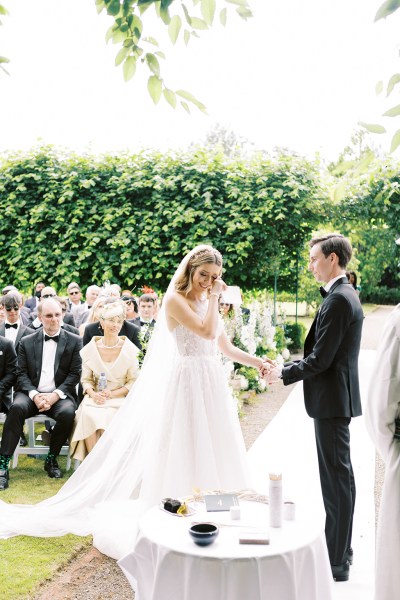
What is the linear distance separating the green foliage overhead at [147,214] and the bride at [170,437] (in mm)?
7039

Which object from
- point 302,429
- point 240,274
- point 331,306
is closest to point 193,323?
point 331,306

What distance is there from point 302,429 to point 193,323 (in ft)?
13.6

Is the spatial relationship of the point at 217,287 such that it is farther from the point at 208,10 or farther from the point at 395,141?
the point at 395,141

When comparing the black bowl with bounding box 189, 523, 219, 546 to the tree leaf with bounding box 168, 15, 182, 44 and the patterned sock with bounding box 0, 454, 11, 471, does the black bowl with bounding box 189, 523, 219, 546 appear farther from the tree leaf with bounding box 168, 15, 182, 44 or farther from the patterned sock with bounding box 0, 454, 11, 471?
the patterned sock with bounding box 0, 454, 11, 471

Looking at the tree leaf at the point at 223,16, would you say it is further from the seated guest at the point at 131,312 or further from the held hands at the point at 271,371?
the seated guest at the point at 131,312

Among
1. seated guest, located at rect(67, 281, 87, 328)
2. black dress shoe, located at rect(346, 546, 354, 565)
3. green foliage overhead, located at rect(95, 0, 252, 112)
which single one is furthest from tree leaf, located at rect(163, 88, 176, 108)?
seated guest, located at rect(67, 281, 87, 328)

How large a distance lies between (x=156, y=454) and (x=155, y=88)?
2.81 meters

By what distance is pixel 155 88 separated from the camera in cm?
238

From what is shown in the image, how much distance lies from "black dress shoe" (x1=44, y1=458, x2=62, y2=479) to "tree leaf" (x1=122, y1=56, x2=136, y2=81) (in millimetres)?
4611

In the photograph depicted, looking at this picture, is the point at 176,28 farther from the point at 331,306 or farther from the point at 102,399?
the point at 102,399

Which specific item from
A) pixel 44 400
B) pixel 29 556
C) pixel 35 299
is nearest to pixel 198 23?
pixel 29 556

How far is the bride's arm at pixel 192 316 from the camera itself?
4.43m

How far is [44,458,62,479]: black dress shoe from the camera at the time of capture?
613cm

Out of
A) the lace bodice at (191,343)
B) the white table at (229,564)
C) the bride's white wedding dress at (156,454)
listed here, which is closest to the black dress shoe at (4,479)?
the bride's white wedding dress at (156,454)
